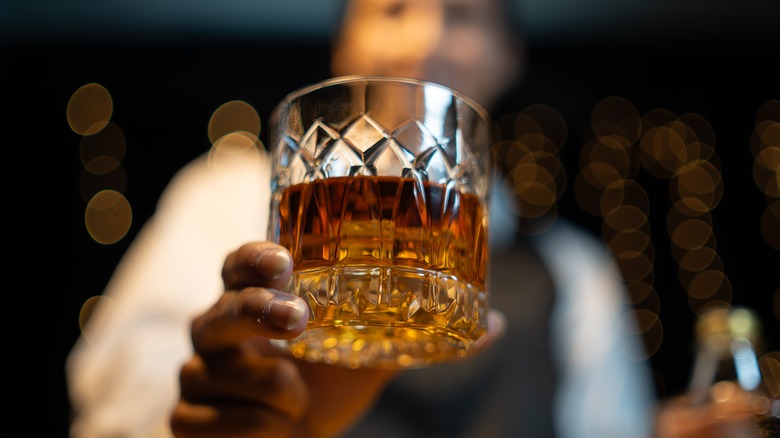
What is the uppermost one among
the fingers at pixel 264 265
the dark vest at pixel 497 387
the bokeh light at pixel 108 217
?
the bokeh light at pixel 108 217

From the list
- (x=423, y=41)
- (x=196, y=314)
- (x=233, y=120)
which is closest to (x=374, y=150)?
(x=196, y=314)

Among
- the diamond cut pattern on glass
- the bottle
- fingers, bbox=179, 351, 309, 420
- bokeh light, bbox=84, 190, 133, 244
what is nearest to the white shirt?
fingers, bbox=179, 351, 309, 420

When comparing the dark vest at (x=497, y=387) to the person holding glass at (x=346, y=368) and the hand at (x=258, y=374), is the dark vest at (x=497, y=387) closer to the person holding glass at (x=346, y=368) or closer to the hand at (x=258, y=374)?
the person holding glass at (x=346, y=368)

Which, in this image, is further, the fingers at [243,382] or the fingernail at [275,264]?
the fingers at [243,382]

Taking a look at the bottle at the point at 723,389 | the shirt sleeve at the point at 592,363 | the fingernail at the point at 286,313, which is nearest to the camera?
the fingernail at the point at 286,313

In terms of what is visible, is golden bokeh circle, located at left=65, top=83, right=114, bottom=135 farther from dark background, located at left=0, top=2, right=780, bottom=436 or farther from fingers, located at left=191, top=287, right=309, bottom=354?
fingers, located at left=191, top=287, right=309, bottom=354

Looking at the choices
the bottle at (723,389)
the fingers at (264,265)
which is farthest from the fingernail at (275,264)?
the bottle at (723,389)
